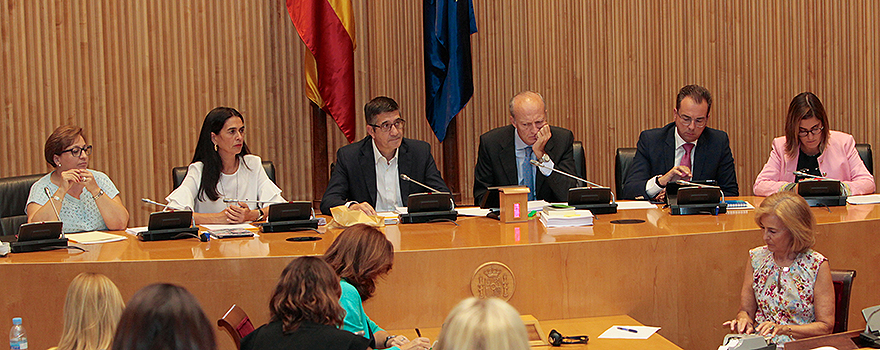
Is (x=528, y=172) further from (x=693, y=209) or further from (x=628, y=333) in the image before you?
(x=628, y=333)

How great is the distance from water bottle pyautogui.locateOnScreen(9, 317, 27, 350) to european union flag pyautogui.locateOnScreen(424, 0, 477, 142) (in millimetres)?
3259

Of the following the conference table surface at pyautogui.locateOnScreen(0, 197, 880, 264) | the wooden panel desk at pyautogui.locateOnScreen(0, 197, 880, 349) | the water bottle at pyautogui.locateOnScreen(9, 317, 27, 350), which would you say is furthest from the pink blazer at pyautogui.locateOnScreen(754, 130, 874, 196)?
the water bottle at pyautogui.locateOnScreen(9, 317, 27, 350)

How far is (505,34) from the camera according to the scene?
19.8 ft

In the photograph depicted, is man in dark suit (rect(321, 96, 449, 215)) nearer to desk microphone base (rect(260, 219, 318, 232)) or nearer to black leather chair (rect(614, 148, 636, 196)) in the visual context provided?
desk microphone base (rect(260, 219, 318, 232))

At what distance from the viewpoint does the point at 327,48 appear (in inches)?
206

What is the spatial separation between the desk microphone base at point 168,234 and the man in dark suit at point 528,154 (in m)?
1.82

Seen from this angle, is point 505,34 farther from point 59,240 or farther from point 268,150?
point 59,240

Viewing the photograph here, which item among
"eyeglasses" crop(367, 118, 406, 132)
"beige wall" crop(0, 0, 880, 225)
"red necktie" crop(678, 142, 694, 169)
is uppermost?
"beige wall" crop(0, 0, 880, 225)

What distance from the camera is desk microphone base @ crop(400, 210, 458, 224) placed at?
3662 mm

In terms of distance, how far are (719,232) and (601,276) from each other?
0.54m

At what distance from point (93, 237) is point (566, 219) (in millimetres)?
2092

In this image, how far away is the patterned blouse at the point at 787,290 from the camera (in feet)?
8.93

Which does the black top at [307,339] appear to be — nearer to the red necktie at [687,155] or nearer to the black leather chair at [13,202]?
the black leather chair at [13,202]

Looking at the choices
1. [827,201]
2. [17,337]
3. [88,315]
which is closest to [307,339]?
[88,315]
